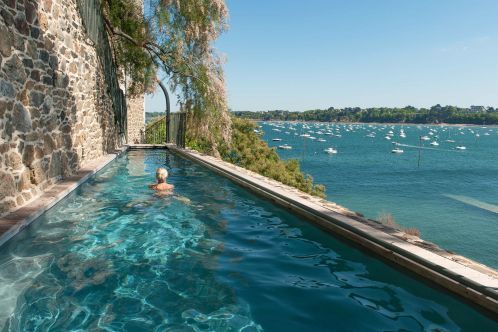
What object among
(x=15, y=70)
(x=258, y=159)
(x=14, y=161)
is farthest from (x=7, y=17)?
(x=258, y=159)

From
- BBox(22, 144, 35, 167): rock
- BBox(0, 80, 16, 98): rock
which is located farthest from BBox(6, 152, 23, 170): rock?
BBox(0, 80, 16, 98): rock

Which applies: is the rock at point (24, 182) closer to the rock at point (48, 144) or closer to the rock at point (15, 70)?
the rock at point (48, 144)

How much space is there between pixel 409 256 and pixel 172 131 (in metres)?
15.5

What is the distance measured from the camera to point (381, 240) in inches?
169

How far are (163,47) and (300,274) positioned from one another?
1292cm

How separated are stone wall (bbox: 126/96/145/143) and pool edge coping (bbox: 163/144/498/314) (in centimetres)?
1554

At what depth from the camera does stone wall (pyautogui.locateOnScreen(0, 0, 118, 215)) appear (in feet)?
17.1

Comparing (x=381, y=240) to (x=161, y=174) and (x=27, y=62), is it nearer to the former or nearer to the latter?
(x=161, y=174)

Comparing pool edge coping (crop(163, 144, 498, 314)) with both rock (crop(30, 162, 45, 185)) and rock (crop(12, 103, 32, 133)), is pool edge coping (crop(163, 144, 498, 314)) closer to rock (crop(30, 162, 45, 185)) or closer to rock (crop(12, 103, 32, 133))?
rock (crop(30, 162, 45, 185))

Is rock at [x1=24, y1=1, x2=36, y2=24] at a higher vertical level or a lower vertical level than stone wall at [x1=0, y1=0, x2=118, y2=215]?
higher

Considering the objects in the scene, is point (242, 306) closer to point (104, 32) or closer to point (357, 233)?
point (357, 233)

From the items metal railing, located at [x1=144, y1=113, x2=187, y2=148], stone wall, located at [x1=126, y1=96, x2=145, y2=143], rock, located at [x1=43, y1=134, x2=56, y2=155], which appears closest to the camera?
rock, located at [x1=43, y1=134, x2=56, y2=155]

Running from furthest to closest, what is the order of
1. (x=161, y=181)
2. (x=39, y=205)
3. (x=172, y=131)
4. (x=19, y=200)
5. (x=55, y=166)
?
1. (x=172, y=131)
2. (x=161, y=181)
3. (x=55, y=166)
4. (x=39, y=205)
5. (x=19, y=200)

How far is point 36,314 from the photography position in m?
3.08
